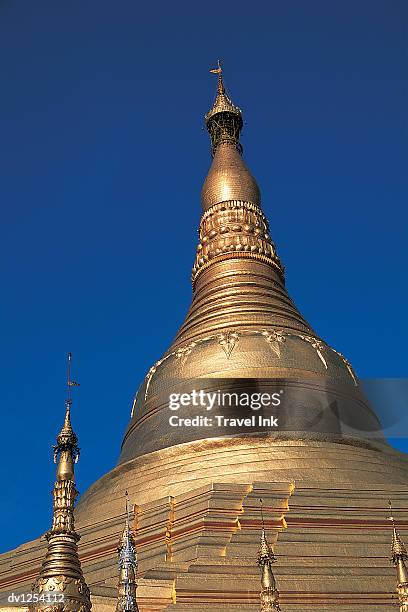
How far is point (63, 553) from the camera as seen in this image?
28.4 feet

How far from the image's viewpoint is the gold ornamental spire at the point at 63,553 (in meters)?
8.30

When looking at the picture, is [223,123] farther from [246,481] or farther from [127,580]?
[127,580]

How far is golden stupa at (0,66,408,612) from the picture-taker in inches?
553

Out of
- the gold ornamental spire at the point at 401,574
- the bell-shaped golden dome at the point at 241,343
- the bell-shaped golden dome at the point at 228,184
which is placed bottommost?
the gold ornamental spire at the point at 401,574

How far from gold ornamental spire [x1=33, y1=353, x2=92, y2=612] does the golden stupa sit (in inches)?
118

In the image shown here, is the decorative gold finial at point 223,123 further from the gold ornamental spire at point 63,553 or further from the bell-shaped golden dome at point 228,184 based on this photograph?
the gold ornamental spire at point 63,553

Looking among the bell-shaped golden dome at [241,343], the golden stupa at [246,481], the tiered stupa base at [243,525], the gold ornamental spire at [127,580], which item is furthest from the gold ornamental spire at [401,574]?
the bell-shaped golden dome at [241,343]

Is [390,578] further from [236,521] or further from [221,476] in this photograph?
[221,476]

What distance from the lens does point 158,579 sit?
14211mm

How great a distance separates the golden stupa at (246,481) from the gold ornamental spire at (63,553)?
2986 mm

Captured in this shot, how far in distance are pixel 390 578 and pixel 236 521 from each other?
3105 millimetres

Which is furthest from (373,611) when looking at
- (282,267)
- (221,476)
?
(282,267)

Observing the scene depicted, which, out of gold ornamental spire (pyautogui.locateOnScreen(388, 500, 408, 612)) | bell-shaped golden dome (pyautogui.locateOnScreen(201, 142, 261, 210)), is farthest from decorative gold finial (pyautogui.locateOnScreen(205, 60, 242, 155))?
gold ornamental spire (pyautogui.locateOnScreen(388, 500, 408, 612))

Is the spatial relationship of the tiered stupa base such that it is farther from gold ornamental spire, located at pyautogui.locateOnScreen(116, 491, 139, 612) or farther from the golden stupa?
gold ornamental spire, located at pyautogui.locateOnScreen(116, 491, 139, 612)
